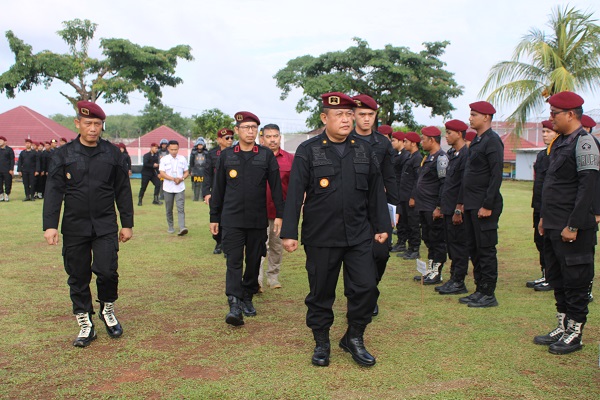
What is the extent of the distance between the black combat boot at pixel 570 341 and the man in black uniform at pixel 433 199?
2.77m

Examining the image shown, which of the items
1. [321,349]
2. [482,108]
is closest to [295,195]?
[321,349]

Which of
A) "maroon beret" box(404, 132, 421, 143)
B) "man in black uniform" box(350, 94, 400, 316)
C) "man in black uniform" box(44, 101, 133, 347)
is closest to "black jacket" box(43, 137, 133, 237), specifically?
"man in black uniform" box(44, 101, 133, 347)

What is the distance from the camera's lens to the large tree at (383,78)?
28922mm

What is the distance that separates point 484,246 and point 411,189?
11.9ft

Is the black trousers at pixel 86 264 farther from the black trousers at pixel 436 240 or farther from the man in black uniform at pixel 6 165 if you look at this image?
the man in black uniform at pixel 6 165

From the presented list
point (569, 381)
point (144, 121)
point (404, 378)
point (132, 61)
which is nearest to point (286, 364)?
point (404, 378)

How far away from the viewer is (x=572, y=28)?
66.6ft

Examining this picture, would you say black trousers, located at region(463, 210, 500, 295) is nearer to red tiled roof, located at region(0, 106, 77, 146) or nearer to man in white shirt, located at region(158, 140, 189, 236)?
man in white shirt, located at region(158, 140, 189, 236)

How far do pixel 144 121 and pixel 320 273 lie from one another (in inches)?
2630

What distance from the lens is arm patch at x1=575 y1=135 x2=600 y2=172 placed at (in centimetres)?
478

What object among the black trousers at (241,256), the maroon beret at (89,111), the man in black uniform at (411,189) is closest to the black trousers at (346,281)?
the black trousers at (241,256)

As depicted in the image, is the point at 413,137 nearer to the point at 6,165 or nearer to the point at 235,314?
the point at 235,314

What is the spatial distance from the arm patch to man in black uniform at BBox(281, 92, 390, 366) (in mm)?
1774

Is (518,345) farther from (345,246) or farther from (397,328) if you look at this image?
(345,246)
